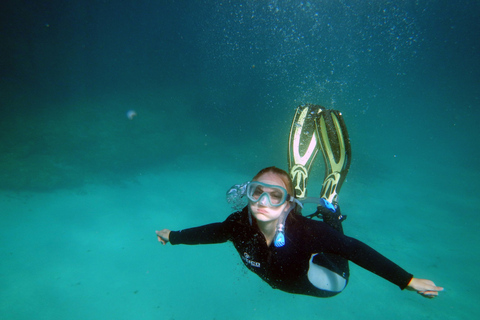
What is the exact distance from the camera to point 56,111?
9.02 meters

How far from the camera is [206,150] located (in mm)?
11969

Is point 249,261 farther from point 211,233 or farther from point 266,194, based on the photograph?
point 266,194

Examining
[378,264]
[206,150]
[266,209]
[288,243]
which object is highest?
[206,150]

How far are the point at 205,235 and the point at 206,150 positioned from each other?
378 inches

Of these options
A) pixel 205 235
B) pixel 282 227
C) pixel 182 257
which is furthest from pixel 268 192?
pixel 182 257

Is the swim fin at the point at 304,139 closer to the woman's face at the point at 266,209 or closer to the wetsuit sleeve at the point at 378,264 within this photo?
the woman's face at the point at 266,209

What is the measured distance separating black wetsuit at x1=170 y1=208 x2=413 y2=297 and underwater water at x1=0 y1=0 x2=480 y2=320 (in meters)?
→ 3.64

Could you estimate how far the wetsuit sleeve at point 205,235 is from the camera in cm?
257

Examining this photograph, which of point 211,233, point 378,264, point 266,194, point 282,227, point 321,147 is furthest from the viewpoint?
point 321,147

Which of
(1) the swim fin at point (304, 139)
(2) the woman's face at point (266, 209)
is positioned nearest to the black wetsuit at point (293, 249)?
(2) the woman's face at point (266, 209)

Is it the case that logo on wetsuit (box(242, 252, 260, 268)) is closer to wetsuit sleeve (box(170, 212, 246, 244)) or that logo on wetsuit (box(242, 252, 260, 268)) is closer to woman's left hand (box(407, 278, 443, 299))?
wetsuit sleeve (box(170, 212, 246, 244))

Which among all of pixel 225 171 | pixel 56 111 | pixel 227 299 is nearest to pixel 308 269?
pixel 227 299

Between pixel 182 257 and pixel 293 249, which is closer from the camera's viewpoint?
pixel 293 249

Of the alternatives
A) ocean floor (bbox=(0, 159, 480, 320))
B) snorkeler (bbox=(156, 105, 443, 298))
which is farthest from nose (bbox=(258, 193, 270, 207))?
ocean floor (bbox=(0, 159, 480, 320))
